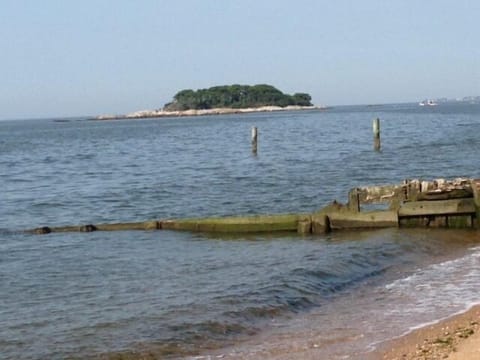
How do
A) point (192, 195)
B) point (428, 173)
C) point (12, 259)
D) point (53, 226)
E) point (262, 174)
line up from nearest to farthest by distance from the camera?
point (12, 259) < point (53, 226) < point (192, 195) < point (428, 173) < point (262, 174)

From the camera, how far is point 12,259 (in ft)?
65.8

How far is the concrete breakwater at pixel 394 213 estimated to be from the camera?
20859mm

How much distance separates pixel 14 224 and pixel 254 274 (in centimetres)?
1239

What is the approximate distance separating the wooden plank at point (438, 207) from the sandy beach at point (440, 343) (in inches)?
362

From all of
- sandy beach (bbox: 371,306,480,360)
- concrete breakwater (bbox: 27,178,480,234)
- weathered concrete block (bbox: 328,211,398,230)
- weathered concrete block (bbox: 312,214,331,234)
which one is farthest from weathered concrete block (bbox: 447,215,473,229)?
sandy beach (bbox: 371,306,480,360)

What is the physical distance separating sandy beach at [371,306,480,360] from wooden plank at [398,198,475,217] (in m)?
9.19

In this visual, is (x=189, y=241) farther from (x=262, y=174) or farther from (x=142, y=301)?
(x=262, y=174)

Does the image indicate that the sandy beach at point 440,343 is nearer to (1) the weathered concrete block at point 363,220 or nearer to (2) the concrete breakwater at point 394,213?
(2) the concrete breakwater at point 394,213

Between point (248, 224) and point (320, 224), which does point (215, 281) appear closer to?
point (320, 224)

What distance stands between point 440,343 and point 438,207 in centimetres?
1124

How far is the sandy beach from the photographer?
30.9 feet

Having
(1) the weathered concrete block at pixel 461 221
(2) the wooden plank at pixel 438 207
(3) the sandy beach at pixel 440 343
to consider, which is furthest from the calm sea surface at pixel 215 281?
(2) the wooden plank at pixel 438 207

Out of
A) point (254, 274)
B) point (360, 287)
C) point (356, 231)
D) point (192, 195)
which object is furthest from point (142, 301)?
point (192, 195)

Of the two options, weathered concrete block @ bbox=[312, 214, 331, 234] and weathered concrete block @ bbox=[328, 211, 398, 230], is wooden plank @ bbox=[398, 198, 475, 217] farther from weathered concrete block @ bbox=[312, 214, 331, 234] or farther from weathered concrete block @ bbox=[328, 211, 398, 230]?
weathered concrete block @ bbox=[312, 214, 331, 234]
